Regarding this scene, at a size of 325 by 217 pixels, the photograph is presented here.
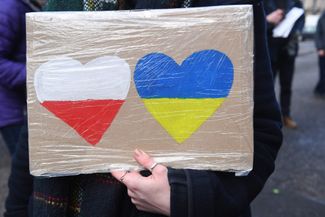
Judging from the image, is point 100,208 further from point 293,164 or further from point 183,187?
point 293,164

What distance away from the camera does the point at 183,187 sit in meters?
0.98

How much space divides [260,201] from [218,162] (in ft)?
8.60

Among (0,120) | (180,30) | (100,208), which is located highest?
(180,30)

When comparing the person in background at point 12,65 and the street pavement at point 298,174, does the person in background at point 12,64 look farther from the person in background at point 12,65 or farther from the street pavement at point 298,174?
the street pavement at point 298,174

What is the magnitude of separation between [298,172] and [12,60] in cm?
267

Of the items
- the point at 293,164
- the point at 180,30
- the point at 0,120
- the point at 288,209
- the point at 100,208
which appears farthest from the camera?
the point at 293,164

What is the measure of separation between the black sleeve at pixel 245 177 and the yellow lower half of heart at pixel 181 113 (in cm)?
9

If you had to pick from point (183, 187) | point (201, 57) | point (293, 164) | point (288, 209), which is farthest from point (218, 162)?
point (293, 164)

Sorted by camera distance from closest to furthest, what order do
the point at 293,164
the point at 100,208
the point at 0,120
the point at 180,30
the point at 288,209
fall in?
the point at 180,30 < the point at 100,208 < the point at 0,120 < the point at 288,209 < the point at 293,164

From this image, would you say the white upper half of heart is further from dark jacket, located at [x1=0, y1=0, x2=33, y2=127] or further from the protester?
dark jacket, located at [x1=0, y1=0, x2=33, y2=127]

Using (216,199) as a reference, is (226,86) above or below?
above

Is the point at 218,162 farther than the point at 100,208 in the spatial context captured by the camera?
No

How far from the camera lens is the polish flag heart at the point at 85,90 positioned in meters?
0.95

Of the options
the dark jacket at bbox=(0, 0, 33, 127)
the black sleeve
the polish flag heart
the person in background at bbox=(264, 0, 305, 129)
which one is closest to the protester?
the black sleeve
